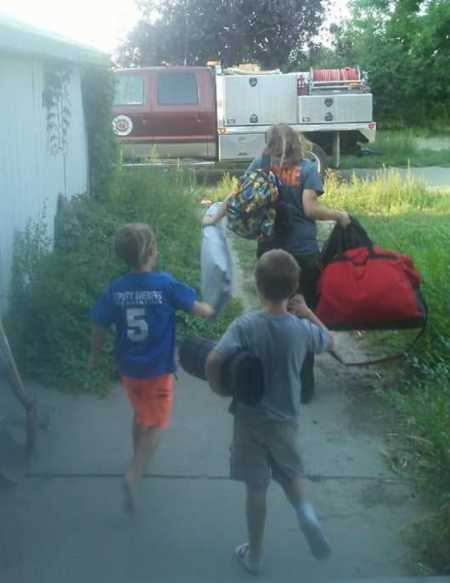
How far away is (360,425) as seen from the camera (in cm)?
594

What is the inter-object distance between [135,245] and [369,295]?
1.89 m

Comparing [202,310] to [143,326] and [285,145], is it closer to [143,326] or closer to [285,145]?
[143,326]

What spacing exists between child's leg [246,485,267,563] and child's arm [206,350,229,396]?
45 centimetres

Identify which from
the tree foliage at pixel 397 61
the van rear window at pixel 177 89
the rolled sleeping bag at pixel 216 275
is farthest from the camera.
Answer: the tree foliage at pixel 397 61

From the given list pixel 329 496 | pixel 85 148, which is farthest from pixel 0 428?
pixel 85 148

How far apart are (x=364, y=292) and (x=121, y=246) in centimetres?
190

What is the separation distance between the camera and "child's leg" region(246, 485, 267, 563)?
13.5 ft

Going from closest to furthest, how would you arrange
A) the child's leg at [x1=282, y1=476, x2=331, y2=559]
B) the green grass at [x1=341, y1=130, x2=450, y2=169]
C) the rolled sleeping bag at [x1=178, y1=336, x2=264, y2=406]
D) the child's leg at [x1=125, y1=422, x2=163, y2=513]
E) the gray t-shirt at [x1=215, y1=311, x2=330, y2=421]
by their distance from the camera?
the rolled sleeping bag at [x1=178, y1=336, x2=264, y2=406]
the gray t-shirt at [x1=215, y1=311, x2=330, y2=421]
the child's leg at [x1=282, y1=476, x2=331, y2=559]
the child's leg at [x1=125, y1=422, x2=163, y2=513]
the green grass at [x1=341, y1=130, x2=450, y2=169]

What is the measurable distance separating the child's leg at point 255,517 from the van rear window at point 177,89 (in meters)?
15.3

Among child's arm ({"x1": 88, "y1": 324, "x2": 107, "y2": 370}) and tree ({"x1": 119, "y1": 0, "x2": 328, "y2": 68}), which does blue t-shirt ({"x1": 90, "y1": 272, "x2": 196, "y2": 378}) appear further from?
tree ({"x1": 119, "y1": 0, "x2": 328, "y2": 68})

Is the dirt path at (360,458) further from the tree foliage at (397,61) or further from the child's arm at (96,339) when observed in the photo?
the tree foliage at (397,61)

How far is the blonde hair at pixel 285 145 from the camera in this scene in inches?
236

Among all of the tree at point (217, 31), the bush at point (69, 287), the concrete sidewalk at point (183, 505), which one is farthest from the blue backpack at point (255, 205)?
the tree at point (217, 31)

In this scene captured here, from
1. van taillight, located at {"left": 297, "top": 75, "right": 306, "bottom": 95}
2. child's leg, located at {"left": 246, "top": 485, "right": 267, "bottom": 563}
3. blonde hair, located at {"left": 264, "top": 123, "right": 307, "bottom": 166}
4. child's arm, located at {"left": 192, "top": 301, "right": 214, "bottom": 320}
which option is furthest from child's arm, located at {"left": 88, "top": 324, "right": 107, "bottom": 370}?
van taillight, located at {"left": 297, "top": 75, "right": 306, "bottom": 95}
